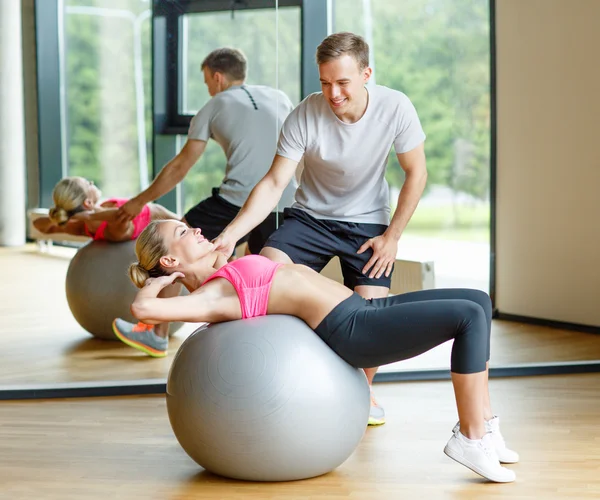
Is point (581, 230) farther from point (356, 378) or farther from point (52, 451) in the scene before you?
point (52, 451)

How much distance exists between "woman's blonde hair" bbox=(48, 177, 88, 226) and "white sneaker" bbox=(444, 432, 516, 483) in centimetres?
187

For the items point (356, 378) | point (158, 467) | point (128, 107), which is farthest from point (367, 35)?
point (158, 467)

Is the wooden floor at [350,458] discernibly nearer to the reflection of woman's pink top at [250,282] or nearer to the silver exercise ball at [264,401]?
the silver exercise ball at [264,401]

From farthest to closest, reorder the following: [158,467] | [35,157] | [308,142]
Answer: [35,157] < [308,142] < [158,467]

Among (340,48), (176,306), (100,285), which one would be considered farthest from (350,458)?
(100,285)

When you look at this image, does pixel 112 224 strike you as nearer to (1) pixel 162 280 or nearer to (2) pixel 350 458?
(1) pixel 162 280

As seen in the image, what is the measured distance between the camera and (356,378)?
270 cm

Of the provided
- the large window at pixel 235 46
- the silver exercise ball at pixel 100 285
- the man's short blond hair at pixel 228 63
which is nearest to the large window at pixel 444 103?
the large window at pixel 235 46

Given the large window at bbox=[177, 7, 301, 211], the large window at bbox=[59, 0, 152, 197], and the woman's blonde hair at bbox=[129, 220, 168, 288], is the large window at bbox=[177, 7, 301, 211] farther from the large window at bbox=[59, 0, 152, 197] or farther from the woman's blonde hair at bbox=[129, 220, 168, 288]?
the woman's blonde hair at bbox=[129, 220, 168, 288]

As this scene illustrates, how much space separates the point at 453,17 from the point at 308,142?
135cm

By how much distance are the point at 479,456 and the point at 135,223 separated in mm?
1820

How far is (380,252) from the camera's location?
3.16 meters

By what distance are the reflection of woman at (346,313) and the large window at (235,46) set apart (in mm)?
1119

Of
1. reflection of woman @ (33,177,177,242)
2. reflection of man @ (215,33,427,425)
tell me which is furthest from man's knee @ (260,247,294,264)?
reflection of woman @ (33,177,177,242)
